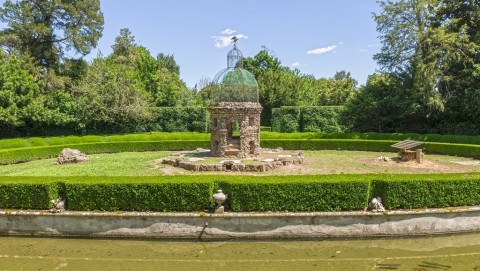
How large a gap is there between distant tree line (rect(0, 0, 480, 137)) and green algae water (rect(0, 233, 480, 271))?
2148cm

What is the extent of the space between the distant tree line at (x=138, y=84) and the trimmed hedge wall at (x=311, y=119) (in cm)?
135

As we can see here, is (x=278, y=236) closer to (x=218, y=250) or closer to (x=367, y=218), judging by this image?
(x=218, y=250)

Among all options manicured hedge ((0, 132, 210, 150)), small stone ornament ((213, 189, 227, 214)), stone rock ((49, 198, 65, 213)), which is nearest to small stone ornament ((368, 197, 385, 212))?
small stone ornament ((213, 189, 227, 214))

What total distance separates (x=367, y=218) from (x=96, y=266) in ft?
24.5

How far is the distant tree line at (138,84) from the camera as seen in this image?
29078 millimetres

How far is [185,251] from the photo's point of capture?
33.2 feet

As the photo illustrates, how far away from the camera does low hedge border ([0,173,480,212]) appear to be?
1123 centimetres

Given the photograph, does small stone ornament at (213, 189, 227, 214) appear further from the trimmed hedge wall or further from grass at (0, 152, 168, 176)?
the trimmed hedge wall

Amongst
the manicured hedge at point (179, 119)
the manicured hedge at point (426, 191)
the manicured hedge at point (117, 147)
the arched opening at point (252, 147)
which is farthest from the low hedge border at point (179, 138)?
the manicured hedge at point (426, 191)

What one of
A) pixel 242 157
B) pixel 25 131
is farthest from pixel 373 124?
pixel 25 131

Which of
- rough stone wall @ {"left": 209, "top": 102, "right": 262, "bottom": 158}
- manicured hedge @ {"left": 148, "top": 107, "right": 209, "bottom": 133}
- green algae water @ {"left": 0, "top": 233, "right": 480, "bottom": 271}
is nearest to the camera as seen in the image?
green algae water @ {"left": 0, "top": 233, "right": 480, "bottom": 271}

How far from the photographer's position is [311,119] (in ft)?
119

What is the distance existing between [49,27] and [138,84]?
9.51 m

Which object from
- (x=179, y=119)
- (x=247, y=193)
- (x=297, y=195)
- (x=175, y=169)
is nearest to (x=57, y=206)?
(x=247, y=193)
